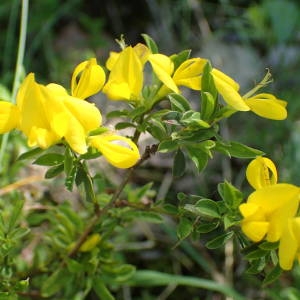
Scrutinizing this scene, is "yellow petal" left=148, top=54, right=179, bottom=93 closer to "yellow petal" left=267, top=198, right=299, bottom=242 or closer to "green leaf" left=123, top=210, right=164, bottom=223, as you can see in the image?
"yellow petal" left=267, top=198, right=299, bottom=242

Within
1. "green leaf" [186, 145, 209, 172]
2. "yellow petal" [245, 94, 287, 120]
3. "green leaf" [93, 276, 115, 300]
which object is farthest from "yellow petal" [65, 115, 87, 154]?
"green leaf" [93, 276, 115, 300]

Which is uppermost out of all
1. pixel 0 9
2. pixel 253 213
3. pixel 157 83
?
pixel 157 83

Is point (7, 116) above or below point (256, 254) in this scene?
above

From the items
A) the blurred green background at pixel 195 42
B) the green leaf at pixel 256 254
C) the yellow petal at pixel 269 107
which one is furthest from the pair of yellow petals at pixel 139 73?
the blurred green background at pixel 195 42

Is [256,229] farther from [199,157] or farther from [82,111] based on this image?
[82,111]

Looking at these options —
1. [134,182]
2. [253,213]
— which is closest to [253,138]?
[134,182]

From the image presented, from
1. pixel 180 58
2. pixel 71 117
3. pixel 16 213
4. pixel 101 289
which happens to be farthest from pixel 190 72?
pixel 101 289

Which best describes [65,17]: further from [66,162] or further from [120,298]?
[66,162]
